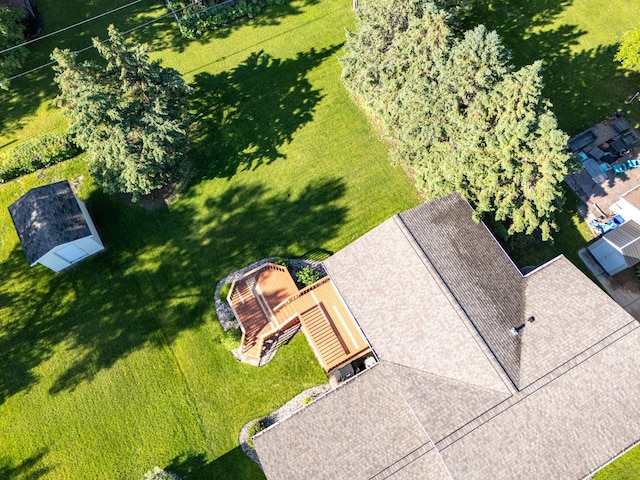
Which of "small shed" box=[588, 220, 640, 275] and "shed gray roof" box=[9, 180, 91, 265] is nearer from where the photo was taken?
"small shed" box=[588, 220, 640, 275]

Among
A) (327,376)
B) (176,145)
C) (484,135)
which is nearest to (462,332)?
(327,376)

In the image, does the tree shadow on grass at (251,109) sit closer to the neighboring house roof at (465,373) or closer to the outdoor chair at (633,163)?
the neighboring house roof at (465,373)

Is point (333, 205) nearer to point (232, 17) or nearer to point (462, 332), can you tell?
point (462, 332)

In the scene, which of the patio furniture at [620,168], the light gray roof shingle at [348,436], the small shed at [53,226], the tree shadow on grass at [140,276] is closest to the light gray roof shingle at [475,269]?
the light gray roof shingle at [348,436]

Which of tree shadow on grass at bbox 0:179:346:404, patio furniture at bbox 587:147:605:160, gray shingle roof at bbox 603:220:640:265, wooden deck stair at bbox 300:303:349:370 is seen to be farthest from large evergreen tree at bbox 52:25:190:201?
patio furniture at bbox 587:147:605:160

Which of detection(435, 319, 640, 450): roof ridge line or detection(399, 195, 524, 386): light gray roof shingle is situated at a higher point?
detection(399, 195, 524, 386): light gray roof shingle

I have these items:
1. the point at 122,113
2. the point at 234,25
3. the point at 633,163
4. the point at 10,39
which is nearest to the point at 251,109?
the point at 234,25

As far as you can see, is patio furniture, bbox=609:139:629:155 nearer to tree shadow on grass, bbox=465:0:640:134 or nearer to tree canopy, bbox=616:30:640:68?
tree shadow on grass, bbox=465:0:640:134
